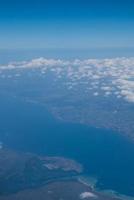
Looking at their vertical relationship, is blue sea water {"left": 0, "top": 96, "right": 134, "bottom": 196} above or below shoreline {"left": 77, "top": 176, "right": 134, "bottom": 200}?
above

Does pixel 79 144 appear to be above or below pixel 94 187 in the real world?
above

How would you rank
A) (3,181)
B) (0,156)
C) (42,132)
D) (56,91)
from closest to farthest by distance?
(3,181), (0,156), (42,132), (56,91)

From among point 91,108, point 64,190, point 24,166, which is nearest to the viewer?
point 64,190

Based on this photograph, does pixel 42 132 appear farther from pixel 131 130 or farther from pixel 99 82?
pixel 99 82

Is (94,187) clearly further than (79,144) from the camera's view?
No

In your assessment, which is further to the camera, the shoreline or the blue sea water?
the blue sea water

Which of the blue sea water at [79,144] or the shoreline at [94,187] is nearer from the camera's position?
the shoreline at [94,187]

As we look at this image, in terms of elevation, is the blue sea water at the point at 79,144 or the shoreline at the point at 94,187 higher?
the blue sea water at the point at 79,144

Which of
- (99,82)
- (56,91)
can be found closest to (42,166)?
(56,91)
